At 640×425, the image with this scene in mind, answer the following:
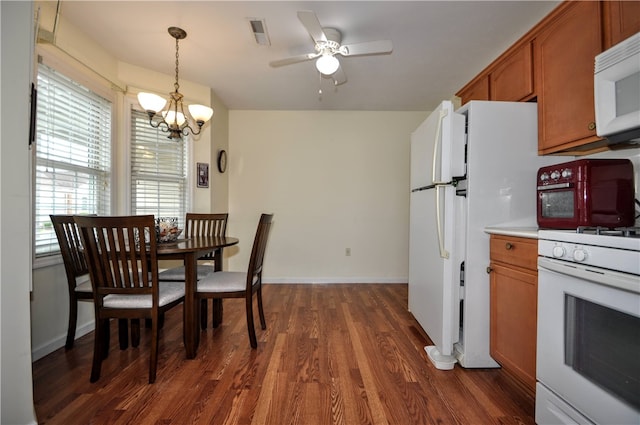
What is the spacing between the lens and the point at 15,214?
114 centimetres

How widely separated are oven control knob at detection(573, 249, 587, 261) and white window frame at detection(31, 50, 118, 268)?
3005mm

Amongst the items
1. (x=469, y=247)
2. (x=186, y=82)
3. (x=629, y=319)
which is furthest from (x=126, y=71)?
(x=629, y=319)

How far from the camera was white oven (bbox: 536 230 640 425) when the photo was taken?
0.93 m

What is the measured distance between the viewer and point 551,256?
1.23 m

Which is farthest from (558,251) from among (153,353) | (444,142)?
(153,353)

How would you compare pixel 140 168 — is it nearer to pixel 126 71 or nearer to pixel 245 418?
pixel 126 71

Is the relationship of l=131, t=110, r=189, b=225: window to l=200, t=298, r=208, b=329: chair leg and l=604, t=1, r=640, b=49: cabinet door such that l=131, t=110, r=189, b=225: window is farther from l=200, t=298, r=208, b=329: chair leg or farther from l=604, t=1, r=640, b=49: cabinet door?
l=604, t=1, r=640, b=49: cabinet door

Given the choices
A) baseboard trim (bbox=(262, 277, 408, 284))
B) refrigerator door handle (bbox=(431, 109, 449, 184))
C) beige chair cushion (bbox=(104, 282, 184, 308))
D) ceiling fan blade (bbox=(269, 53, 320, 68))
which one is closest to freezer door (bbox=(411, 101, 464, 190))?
refrigerator door handle (bbox=(431, 109, 449, 184))

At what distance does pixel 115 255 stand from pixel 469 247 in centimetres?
213

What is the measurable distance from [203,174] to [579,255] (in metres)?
3.33

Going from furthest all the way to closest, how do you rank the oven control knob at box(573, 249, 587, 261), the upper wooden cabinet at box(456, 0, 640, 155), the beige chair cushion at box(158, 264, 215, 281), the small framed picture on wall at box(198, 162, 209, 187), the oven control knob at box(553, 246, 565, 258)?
the small framed picture on wall at box(198, 162, 209, 187), the beige chair cushion at box(158, 264, 215, 281), the upper wooden cabinet at box(456, 0, 640, 155), the oven control knob at box(553, 246, 565, 258), the oven control knob at box(573, 249, 587, 261)

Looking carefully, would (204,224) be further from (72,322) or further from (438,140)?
(438,140)

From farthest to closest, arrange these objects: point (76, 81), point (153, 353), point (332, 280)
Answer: point (332, 280) < point (76, 81) < point (153, 353)

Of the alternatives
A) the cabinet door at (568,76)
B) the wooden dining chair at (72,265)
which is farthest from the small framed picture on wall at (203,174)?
the cabinet door at (568,76)
